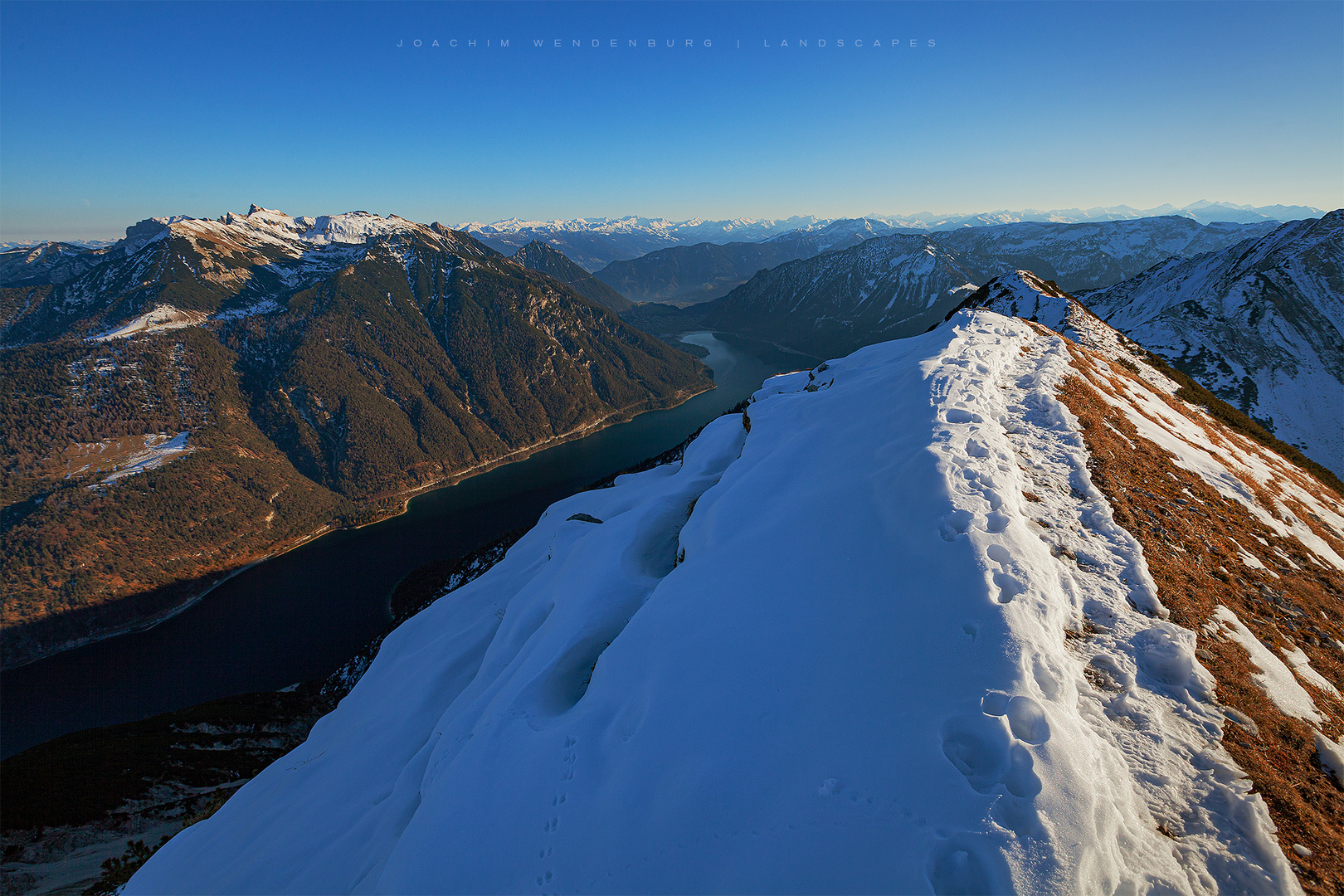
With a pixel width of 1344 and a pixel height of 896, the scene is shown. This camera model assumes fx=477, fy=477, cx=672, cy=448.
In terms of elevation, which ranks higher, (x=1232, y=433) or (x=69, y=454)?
(x=1232, y=433)

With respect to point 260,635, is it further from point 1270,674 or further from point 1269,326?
point 1269,326

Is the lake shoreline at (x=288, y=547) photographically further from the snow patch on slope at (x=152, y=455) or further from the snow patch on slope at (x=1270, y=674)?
the snow patch on slope at (x=1270, y=674)

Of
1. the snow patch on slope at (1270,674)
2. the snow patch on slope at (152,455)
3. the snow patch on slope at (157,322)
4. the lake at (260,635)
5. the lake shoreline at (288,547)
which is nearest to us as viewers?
the snow patch on slope at (1270,674)

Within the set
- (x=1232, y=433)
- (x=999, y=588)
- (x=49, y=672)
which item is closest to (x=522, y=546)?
(x=999, y=588)

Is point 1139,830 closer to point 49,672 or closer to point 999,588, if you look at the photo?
point 999,588

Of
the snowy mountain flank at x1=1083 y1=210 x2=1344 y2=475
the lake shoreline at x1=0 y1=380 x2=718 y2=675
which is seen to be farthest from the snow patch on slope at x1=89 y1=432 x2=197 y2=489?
the snowy mountain flank at x1=1083 y1=210 x2=1344 y2=475

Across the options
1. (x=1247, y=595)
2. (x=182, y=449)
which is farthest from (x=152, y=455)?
(x=1247, y=595)

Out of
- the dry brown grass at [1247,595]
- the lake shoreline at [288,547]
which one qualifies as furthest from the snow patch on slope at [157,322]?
the dry brown grass at [1247,595]
